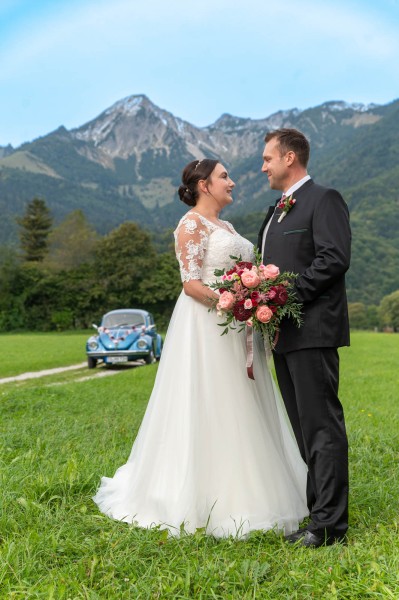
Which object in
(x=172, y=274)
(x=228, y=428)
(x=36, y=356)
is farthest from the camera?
(x=172, y=274)

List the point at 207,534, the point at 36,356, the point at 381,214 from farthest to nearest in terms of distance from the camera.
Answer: the point at 381,214 < the point at 36,356 < the point at 207,534

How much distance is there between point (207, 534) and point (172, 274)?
51.4 meters

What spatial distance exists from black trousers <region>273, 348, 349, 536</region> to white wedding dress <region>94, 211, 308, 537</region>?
43 cm

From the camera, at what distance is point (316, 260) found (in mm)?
3648

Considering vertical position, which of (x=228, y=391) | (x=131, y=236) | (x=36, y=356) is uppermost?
(x=131, y=236)

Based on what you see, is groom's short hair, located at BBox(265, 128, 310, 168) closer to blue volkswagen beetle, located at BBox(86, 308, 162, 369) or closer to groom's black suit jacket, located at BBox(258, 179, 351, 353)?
groom's black suit jacket, located at BBox(258, 179, 351, 353)

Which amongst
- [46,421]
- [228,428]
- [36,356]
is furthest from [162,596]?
[36,356]

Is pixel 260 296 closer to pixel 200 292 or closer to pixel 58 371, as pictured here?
pixel 200 292

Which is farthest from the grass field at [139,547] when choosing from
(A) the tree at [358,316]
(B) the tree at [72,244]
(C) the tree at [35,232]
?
(A) the tree at [358,316]

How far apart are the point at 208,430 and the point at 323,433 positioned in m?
0.82

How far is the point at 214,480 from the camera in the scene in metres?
4.12

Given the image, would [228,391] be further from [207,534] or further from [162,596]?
[162,596]

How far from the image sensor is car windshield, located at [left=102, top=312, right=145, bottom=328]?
62.6 ft

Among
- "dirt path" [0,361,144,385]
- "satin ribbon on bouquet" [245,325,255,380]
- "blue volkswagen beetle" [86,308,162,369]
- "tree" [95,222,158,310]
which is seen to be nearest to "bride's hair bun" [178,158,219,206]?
"satin ribbon on bouquet" [245,325,255,380]
